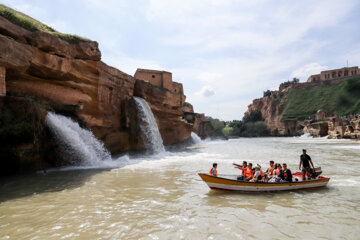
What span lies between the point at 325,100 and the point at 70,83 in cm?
9221

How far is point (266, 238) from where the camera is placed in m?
4.44

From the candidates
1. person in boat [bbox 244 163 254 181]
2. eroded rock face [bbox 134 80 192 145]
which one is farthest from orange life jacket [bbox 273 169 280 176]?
eroded rock face [bbox 134 80 192 145]

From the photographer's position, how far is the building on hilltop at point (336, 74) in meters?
87.1

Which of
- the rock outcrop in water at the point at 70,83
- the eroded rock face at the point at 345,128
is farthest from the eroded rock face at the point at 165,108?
the eroded rock face at the point at 345,128

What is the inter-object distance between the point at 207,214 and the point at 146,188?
3.28 metres

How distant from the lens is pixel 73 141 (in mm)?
12938

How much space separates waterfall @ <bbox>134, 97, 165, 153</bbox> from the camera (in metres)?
22.1

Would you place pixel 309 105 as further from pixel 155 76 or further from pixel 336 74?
pixel 155 76

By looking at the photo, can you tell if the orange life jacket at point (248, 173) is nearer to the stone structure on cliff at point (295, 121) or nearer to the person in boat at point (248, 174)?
the person in boat at point (248, 174)

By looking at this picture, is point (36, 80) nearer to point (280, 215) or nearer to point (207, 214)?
point (207, 214)

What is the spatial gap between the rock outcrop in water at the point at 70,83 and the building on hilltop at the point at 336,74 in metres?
95.9

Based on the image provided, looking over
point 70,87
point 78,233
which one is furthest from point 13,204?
point 70,87

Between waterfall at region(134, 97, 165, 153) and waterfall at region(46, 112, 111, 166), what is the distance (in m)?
7.21

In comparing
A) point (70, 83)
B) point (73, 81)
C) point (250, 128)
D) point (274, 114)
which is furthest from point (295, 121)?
point (70, 83)
